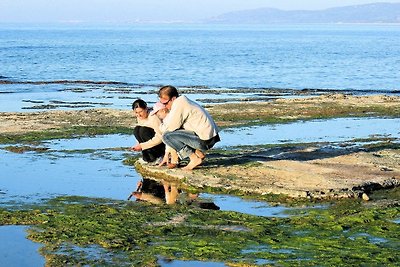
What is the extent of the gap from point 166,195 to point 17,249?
11.0 ft

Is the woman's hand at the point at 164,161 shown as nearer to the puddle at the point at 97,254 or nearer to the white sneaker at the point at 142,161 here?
the white sneaker at the point at 142,161

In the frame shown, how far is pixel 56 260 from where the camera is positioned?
7.97 meters

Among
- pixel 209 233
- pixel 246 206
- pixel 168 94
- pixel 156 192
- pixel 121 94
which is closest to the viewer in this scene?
pixel 209 233

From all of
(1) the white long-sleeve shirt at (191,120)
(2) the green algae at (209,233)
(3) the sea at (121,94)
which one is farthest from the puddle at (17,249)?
(1) the white long-sleeve shirt at (191,120)

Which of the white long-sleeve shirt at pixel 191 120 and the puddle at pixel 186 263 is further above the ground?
the white long-sleeve shirt at pixel 191 120

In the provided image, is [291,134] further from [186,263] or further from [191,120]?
[186,263]

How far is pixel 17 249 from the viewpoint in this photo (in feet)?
27.7

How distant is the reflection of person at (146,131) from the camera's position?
43.1 ft

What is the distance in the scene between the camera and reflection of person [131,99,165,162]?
1312cm

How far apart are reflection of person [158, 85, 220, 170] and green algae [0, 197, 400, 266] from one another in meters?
2.10

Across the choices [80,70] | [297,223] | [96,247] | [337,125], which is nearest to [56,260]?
[96,247]

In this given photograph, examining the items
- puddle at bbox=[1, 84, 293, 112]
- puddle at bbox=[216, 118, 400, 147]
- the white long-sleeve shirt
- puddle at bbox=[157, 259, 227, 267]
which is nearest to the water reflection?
the white long-sleeve shirt

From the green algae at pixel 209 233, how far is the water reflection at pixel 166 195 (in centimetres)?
37

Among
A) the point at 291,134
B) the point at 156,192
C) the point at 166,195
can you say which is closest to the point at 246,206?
the point at 166,195
